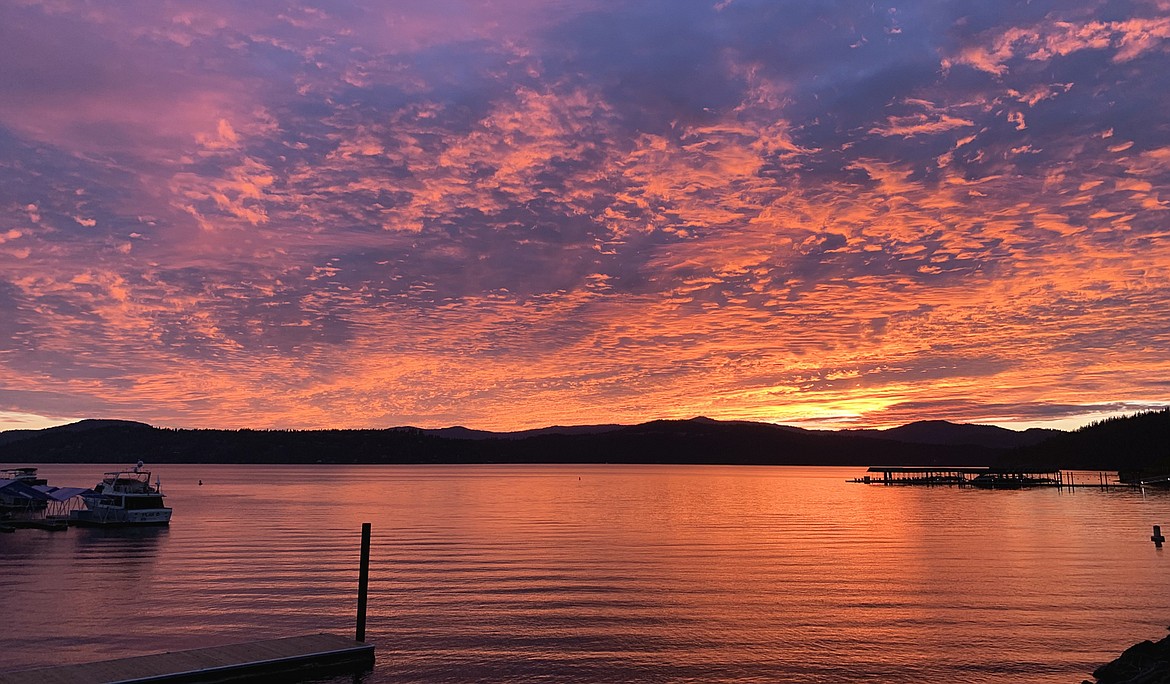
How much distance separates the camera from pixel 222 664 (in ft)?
81.0

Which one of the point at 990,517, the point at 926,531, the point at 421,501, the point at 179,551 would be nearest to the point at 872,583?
the point at 926,531

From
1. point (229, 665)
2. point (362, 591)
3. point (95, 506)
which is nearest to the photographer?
point (229, 665)

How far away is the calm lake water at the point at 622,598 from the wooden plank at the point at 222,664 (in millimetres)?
1536

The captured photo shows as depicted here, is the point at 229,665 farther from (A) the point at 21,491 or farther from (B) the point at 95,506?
(A) the point at 21,491

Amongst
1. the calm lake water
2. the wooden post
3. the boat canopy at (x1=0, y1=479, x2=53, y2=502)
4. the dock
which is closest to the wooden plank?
the dock

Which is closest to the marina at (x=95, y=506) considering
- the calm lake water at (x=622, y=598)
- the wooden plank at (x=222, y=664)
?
the calm lake water at (x=622, y=598)

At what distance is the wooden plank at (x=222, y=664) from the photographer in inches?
900

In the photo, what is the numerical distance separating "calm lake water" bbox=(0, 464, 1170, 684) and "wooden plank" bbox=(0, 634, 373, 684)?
1.54m

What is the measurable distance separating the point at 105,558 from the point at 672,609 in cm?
4639

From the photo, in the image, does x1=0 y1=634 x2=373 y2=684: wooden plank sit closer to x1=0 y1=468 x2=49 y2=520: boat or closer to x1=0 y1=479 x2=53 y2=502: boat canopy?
x1=0 y1=468 x2=49 y2=520: boat

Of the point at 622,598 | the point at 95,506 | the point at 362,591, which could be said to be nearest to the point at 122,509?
the point at 95,506

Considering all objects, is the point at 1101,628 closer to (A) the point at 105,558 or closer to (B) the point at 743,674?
(B) the point at 743,674

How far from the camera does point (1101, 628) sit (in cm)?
3522

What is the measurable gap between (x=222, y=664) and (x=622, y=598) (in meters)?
22.5
